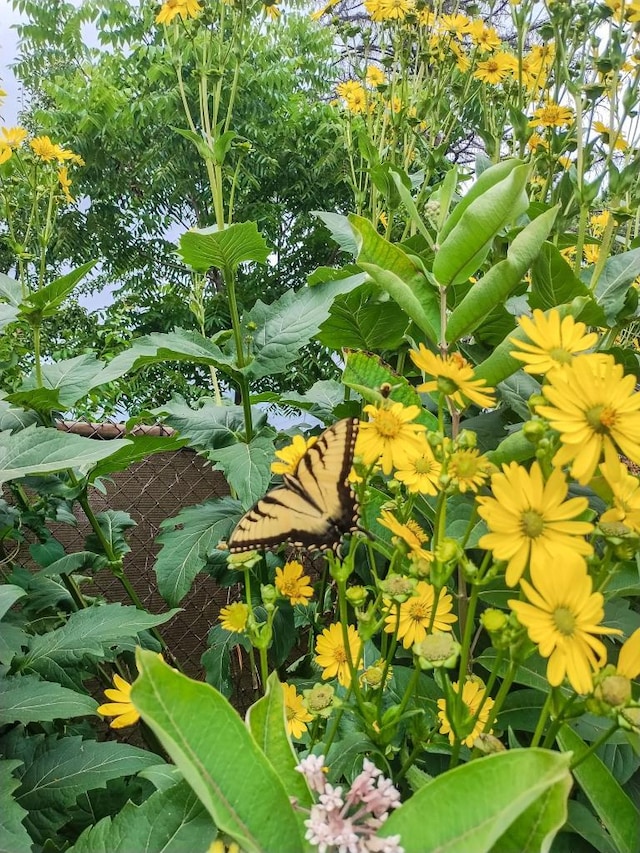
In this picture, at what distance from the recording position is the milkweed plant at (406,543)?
1.03ft

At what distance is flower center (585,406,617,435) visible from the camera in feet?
1.13

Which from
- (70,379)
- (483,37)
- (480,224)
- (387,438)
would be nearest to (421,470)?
(387,438)

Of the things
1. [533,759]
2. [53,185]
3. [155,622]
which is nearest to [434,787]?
[533,759]

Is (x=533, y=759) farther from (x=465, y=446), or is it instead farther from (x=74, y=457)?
(x=74, y=457)

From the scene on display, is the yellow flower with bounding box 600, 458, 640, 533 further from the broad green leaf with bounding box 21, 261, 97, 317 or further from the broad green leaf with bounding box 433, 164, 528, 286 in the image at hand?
the broad green leaf with bounding box 21, 261, 97, 317

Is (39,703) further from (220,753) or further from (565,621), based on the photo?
(565,621)

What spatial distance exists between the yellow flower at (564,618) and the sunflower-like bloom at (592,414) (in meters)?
0.05

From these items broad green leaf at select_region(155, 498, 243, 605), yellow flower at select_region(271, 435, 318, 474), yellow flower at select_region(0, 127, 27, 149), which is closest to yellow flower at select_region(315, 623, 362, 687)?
yellow flower at select_region(271, 435, 318, 474)

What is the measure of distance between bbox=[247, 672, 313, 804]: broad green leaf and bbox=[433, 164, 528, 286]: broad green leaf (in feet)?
1.38

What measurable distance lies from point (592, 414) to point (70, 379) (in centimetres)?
84

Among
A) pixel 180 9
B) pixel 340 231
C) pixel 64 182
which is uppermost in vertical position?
pixel 180 9

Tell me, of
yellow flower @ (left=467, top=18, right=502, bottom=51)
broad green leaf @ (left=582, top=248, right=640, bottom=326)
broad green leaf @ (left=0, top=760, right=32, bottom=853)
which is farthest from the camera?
yellow flower @ (left=467, top=18, right=502, bottom=51)

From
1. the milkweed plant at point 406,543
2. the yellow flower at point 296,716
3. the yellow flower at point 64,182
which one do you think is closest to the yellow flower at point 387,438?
the milkweed plant at point 406,543

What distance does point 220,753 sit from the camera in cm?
31
